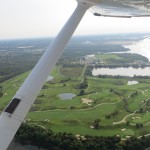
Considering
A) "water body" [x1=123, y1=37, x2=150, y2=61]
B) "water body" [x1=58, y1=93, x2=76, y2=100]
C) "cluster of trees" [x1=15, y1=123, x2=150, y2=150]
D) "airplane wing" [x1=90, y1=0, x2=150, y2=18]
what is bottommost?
"airplane wing" [x1=90, y1=0, x2=150, y2=18]

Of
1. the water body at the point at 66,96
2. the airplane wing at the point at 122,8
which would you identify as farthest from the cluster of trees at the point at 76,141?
the airplane wing at the point at 122,8

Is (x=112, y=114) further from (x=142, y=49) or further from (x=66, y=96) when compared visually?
(x=142, y=49)

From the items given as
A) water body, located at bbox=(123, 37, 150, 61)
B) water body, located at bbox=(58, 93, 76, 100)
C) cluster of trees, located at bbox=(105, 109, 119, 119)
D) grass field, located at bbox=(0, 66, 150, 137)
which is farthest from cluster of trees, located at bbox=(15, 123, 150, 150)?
water body, located at bbox=(123, 37, 150, 61)

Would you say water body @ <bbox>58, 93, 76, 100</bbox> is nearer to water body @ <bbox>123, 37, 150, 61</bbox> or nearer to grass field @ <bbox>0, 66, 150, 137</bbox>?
grass field @ <bbox>0, 66, 150, 137</bbox>

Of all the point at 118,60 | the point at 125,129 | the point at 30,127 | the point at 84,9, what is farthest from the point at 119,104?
the point at 118,60

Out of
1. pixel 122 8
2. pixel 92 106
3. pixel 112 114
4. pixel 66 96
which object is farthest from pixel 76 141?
pixel 66 96

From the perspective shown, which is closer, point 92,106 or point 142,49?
point 92,106
